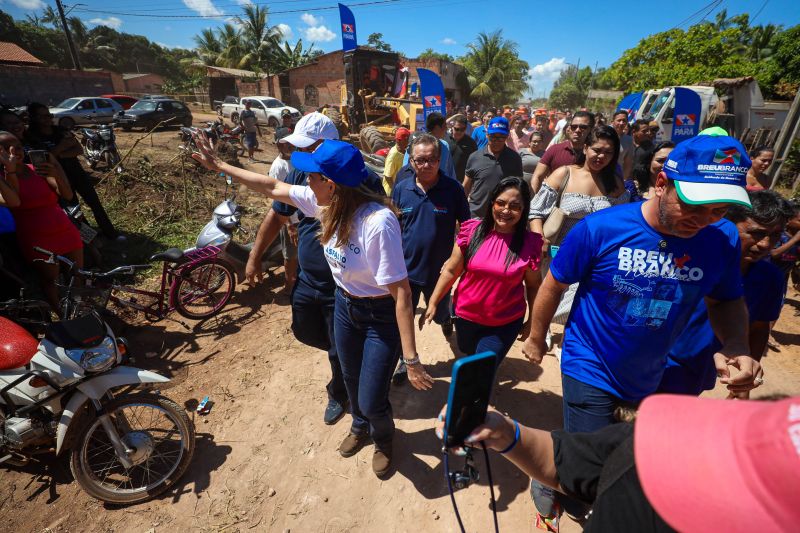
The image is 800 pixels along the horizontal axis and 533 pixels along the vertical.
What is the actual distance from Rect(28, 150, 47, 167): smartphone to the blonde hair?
383 centimetres

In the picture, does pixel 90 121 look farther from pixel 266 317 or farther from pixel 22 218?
pixel 266 317

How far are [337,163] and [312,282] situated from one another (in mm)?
1007

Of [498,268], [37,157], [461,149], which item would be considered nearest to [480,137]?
[461,149]

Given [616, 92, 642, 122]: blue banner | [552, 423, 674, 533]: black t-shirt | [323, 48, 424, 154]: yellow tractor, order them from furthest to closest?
[323, 48, 424, 154]: yellow tractor → [616, 92, 642, 122]: blue banner → [552, 423, 674, 533]: black t-shirt

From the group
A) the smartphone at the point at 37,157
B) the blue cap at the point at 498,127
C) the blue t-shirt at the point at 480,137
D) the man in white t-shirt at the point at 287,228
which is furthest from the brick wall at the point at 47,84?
the blue cap at the point at 498,127

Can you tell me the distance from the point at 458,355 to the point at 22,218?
14.7 feet

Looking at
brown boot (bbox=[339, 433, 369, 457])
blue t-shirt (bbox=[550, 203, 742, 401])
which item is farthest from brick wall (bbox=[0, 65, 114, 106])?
blue t-shirt (bbox=[550, 203, 742, 401])

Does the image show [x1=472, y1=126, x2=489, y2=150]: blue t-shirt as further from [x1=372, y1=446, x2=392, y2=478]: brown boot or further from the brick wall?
the brick wall

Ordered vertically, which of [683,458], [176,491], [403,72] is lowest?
[176,491]

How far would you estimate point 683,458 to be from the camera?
619 mm

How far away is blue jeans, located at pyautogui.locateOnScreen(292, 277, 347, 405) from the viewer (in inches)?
101

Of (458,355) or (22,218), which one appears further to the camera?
(458,355)

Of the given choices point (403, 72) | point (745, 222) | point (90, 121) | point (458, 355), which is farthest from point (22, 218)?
point (90, 121)

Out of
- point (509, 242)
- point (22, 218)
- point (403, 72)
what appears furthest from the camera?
point (403, 72)
